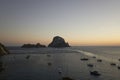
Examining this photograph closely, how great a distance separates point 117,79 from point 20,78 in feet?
131

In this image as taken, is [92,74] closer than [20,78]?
No

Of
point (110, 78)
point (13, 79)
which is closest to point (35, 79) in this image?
point (13, 79)

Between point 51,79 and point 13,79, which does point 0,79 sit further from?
point 51,79

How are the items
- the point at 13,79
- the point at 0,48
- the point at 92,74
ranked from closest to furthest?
the point at 13,79
the point at 92,74
the point at 0,48

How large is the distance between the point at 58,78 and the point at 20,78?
51.2 ft

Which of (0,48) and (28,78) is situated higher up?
(0,48)

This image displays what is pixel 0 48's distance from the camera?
7790 inches

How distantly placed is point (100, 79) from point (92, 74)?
9511mm

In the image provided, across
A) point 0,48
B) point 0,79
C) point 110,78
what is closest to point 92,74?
point 110,78

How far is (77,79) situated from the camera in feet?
238

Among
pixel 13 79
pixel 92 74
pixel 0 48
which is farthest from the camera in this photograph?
pixel 0 48

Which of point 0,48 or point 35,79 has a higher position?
point 0,48

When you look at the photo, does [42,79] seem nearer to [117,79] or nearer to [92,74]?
[92,74]

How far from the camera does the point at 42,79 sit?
7288 cm
